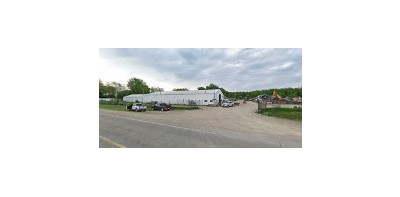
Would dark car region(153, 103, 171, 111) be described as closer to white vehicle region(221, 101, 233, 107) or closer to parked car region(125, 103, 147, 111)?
parked car region(125, 103, 147, 111)

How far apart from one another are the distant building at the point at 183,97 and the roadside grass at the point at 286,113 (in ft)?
9.01

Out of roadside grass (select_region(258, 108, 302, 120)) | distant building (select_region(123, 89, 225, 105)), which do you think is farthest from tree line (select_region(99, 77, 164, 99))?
roadside grass (select_region(258, 108, 302, 120))

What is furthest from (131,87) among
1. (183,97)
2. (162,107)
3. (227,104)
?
(227,104)

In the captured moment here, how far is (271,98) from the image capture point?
863cm

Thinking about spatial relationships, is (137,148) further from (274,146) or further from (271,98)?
(271,98)

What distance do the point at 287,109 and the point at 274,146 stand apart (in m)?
4.88

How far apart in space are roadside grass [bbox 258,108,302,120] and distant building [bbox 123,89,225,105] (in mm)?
2745

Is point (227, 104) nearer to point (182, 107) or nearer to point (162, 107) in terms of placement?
point (182, 107)

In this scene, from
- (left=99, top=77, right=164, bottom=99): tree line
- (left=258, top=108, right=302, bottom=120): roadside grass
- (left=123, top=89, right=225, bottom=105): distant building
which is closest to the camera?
(left=99, top=77, right=164, bottom=99): tree line

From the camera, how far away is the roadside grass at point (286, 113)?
6604 mm

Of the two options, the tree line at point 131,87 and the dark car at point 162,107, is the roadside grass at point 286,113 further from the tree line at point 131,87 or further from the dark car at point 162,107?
the dark car at point 162,107

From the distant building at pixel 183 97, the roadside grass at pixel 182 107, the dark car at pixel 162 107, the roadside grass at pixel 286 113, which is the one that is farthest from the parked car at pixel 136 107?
the roadside grass at pixel 286 113

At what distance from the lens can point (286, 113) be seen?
7.96 metres

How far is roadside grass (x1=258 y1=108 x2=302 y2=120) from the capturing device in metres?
6.60
